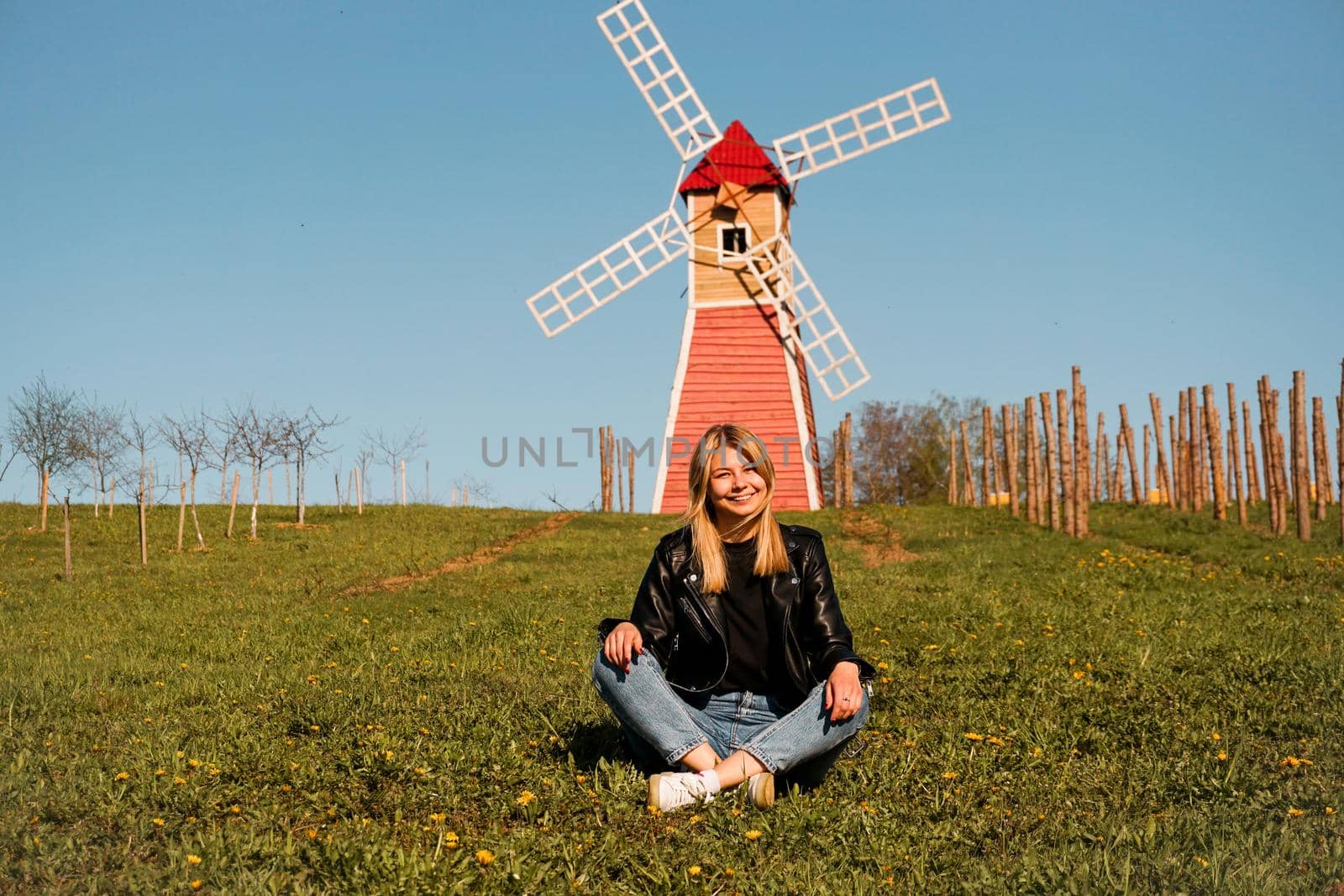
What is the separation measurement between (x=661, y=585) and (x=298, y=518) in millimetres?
25512

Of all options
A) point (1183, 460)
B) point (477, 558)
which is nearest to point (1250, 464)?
point (1183, 460)

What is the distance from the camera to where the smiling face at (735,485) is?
4926 mm

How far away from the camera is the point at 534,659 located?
8469 millimetres

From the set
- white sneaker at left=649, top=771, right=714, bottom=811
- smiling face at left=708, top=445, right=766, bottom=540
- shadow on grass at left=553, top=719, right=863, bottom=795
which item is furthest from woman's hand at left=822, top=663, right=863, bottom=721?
smiling face at left=708, top=445, right=766, bottom=540

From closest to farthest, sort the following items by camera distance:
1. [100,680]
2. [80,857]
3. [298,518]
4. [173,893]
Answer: [173,893], [80,857], [100,680], [298,518]

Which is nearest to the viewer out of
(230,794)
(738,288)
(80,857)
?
(80,857)

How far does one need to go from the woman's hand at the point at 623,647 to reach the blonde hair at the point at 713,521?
389 millimetres

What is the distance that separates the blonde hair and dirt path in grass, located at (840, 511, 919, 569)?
11614 millimetres

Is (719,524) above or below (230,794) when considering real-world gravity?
above

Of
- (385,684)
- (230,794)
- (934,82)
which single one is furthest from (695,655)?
(934,82)

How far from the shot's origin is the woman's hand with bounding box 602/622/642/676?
4.67m

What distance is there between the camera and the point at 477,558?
20.2 meters

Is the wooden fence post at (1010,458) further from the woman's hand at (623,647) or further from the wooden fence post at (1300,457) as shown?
the woman's hand at (623,647)

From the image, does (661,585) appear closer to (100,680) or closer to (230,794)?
(230,794)
